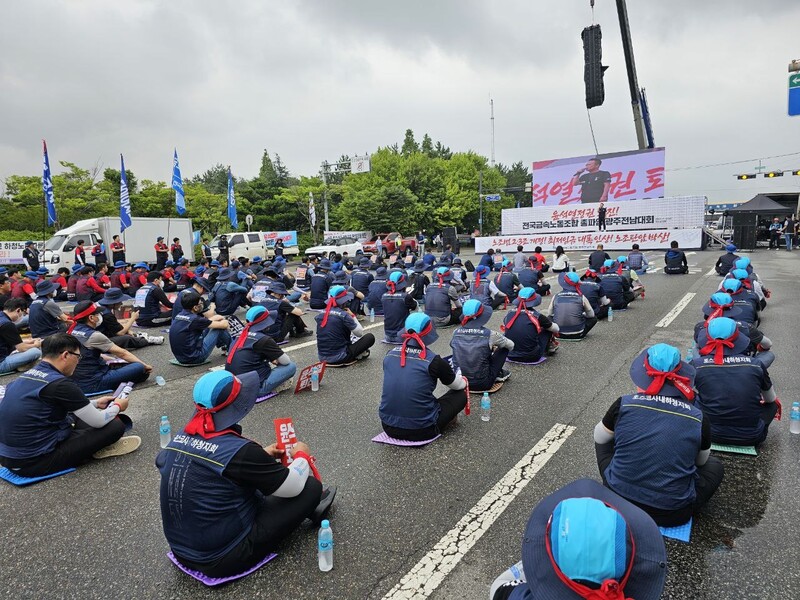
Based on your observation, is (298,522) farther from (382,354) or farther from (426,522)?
(382,354)

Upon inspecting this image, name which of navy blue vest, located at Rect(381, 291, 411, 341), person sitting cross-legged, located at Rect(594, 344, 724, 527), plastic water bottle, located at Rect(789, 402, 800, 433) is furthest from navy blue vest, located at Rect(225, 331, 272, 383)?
plastic water bottle, located at Rect(789, 402, 800, 433)

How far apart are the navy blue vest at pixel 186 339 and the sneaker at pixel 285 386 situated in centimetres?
201

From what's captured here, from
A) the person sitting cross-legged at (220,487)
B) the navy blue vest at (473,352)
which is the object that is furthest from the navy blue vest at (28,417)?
the navy blue vest at (473,352)

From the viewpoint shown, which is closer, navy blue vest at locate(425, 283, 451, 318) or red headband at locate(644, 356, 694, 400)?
red headband at locate(644, 356, 694, 400)

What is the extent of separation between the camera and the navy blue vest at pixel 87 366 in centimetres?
609

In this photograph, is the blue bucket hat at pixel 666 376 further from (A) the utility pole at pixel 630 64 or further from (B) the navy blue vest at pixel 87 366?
(A) the utility pole at pixel 630 64

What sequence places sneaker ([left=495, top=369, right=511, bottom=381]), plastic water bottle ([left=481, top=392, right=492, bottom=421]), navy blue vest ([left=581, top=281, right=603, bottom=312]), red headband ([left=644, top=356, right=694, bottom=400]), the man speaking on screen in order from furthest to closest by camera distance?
the man speaking on screen < navy blue vest ([left=581, top=281, right=603, bottom=312]) < sneaker ([left=495, top=369, right=511, bottom=381]) < plastic water bottle ([left=481, top=392, right=492, bottom=421]) < red headband ([left=644, top=356, right=694, bottom=400])

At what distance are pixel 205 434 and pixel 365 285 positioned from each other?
10.8 metres

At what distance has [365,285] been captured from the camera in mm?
13680

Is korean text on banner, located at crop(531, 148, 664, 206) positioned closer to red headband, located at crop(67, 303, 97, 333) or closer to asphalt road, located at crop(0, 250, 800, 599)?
asphalt road, located at crop(0, 250, 800, 599)

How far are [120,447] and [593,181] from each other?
3670 cm

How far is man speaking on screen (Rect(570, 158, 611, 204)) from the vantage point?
35.3m

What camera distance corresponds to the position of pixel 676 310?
11711 mm

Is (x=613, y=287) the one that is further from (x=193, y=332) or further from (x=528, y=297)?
(x=193, y=332)
